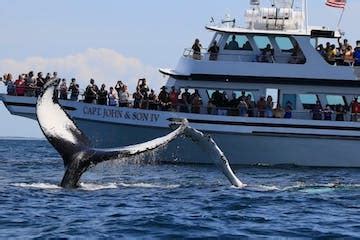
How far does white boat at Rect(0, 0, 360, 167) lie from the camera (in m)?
33.2

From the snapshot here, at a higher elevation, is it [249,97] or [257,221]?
[249,97]

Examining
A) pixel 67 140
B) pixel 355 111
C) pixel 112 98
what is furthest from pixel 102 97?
pixel 67 140

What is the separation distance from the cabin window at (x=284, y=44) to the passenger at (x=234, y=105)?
2.48 meters

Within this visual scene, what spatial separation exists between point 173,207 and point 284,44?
18305mm

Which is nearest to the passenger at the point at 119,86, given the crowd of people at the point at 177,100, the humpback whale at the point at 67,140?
the crowd of people at the point at 177,100

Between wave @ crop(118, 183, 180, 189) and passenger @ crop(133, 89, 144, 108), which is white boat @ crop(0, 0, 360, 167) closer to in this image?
passenger @ crop(133, 89, 144, 108)

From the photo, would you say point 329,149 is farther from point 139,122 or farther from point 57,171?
point 57,171

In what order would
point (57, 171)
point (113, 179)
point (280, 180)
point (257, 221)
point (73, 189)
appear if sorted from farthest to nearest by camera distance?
point (57, 171) < point (280, 180) < point (113, 179) < point (73, 189) < point (257, 221)

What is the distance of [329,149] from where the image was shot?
33.7 m

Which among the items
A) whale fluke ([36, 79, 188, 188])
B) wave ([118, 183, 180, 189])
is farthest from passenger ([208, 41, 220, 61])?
whale fluke ([36, 79, 188, 188])

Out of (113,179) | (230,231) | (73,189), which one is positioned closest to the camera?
(230,231)

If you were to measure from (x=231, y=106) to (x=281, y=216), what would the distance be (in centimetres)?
1743

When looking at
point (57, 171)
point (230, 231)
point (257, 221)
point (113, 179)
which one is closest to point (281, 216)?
point (257, 221)

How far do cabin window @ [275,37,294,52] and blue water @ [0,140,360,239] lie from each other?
392 inches
